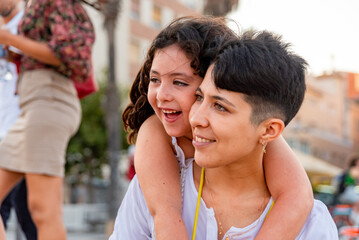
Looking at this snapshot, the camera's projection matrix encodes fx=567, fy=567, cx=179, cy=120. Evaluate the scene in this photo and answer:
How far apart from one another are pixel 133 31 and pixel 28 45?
29.7m

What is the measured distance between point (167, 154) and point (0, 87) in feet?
5.05

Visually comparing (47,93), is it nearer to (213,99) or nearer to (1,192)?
(1,192)

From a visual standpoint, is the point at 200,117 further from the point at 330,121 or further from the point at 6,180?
the point at 330,121

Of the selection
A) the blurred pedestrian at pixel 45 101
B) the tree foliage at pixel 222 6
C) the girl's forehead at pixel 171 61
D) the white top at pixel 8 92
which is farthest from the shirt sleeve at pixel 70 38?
the tree foliage at pixel 222 6

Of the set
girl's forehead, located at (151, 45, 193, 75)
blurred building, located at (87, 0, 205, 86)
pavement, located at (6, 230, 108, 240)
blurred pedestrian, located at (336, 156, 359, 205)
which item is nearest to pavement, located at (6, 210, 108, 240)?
pavement, located at (6, 230, 108, 240)

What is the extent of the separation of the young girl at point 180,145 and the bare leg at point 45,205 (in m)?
0.94

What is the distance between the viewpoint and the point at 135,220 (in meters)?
2.23

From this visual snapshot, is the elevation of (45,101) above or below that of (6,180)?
above

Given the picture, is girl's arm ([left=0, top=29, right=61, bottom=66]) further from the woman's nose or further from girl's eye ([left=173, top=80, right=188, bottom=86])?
the woman's nose

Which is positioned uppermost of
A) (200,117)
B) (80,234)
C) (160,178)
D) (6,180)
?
(200,117)

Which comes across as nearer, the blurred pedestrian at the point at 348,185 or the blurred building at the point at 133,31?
the blurred pedestrian at the point at 348,185

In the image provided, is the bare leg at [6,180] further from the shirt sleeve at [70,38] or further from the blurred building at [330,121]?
the blurred building at [330,121]

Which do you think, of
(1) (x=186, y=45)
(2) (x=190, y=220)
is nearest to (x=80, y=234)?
(2) (x=190, y=220)

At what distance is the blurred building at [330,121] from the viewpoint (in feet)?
151
